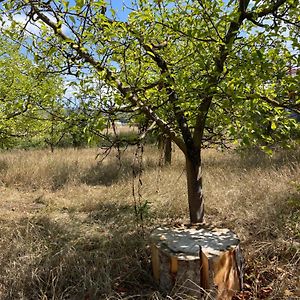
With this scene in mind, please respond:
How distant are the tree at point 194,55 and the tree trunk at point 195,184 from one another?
1.32 ft

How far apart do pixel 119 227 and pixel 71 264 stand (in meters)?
1.28

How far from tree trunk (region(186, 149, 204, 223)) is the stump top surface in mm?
377

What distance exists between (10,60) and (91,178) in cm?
329

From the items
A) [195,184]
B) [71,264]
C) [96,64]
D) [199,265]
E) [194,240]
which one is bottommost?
[71,264]

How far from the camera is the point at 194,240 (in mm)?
2869

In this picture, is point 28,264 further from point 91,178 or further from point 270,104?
point 91,178

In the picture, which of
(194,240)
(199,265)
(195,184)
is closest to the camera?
Answer: (199,265)

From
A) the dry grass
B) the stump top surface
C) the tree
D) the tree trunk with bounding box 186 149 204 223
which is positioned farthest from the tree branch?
the dry grass

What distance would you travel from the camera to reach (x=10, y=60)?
7.57 metres

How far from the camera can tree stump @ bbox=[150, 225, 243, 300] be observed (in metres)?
2.57

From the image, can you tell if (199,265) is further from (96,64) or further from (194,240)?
(96,64)

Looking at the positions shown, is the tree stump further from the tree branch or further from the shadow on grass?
the tree branch

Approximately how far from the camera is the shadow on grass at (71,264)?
2.84m

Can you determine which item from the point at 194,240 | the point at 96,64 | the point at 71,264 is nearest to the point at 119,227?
the point at 71,264
